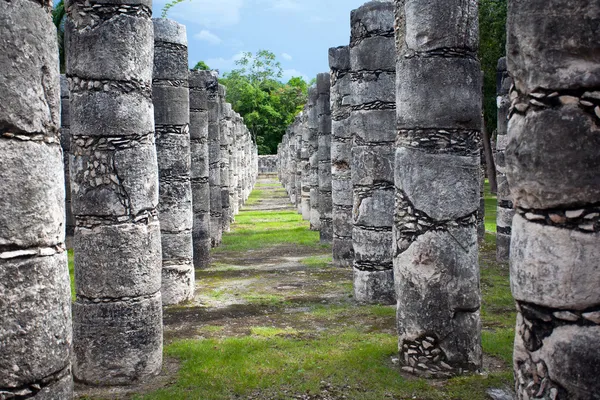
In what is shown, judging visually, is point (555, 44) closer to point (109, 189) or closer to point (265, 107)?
point (109, 189)

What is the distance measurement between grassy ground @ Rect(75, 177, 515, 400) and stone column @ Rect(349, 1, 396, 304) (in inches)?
23.2

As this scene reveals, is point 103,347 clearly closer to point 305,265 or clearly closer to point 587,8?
point 587,8

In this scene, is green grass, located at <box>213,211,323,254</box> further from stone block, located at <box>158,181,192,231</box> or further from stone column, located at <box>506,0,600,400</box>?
stone column, located at <box>506,0,600,400</box>

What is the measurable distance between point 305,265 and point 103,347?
759cm

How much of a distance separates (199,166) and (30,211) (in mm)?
9937

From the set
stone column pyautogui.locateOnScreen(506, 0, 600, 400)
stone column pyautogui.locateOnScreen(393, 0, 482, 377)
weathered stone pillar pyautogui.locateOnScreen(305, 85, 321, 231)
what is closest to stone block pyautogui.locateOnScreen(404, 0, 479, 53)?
stone column pyautogui.locateOnScreen(393, 0, 482, 377)

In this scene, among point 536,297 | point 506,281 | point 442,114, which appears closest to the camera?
point 536,297

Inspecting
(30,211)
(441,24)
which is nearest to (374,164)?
(441,24)

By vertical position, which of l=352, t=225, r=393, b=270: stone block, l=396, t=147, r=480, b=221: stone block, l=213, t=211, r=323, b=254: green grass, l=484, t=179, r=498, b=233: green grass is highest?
l=396, t=147, r=480, b=221: stone block

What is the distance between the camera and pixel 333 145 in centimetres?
1447

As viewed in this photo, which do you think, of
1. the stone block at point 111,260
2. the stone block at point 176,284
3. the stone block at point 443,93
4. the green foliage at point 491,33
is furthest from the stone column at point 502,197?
the stone block at point 111,260

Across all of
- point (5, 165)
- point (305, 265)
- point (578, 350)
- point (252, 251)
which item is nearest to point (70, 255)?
point (252, 251)

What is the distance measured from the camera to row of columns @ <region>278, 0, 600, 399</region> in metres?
3.46

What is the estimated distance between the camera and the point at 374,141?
10328 millimetres
